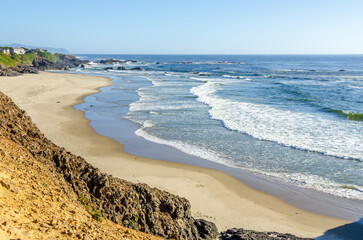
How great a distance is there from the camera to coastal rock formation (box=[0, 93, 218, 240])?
21.9 feet

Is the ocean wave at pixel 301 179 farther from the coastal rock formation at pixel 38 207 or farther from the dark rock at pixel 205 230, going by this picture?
the coastal rock formation at pixel 38 207

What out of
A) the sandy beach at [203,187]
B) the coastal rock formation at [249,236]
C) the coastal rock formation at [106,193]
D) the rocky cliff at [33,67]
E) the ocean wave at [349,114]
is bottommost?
the sandy beach at [203,187]

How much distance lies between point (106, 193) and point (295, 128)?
18.6 m

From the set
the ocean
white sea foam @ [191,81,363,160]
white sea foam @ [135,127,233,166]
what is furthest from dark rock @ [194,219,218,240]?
white sea foam @ [191,81,363,160]

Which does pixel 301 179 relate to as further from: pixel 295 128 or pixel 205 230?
pixel 295 128

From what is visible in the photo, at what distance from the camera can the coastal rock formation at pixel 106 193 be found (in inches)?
263

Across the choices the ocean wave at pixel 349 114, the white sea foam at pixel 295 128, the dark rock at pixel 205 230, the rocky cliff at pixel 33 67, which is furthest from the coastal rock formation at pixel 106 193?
the rocky cliff at pixel 33 67

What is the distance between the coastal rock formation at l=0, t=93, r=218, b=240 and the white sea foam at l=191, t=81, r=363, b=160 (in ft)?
41.3

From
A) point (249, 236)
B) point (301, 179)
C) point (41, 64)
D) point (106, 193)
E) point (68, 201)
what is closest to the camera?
point (68, 201)

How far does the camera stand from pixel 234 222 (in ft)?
33.7

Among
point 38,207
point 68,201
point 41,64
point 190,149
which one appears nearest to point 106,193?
point 68,201

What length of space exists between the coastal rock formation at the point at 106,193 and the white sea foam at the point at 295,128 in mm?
12587

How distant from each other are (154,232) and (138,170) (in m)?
7.90

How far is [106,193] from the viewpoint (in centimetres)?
675
